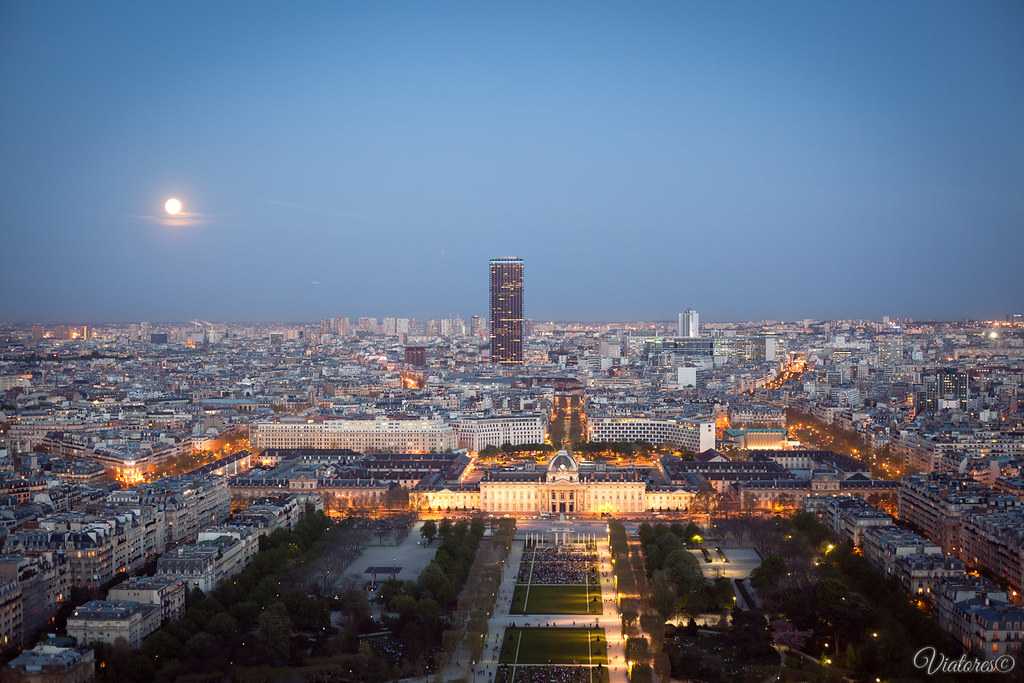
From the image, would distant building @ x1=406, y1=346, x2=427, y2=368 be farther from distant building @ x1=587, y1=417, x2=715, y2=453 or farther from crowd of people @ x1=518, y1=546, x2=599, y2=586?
crowd of people @ x1=518, y1=546, x2=599, y2=586

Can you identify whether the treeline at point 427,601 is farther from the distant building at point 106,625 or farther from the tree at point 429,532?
the distant building at point 106,625

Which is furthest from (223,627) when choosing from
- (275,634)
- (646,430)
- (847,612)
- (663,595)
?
(646,430)

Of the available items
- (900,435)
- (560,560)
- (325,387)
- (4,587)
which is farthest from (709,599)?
(325,387)

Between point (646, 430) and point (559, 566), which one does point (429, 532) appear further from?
point (646, 430)

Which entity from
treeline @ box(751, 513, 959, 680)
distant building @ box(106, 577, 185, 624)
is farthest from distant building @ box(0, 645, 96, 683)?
treeline @ box(751, 513, 959, 680)

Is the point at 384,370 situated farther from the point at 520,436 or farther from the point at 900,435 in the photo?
the point at 900,435

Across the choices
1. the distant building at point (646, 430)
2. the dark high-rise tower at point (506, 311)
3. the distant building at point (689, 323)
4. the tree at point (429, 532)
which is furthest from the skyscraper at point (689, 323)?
the tree at point (429, 532)
